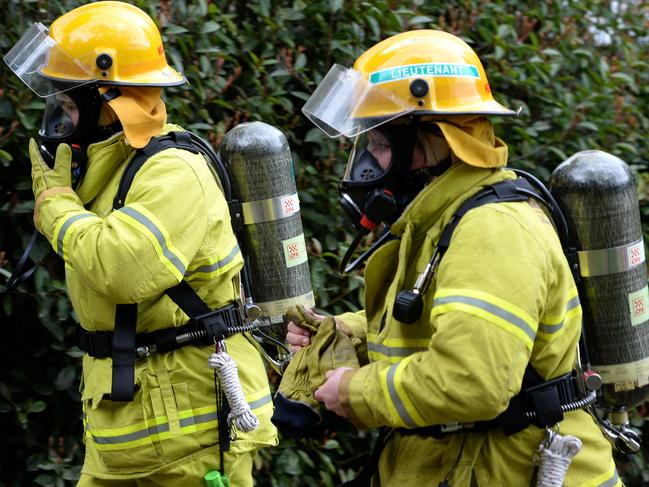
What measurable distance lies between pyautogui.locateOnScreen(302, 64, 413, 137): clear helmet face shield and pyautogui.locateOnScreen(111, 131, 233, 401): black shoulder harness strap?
69 cm

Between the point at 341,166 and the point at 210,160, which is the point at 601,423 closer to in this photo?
the point at 210,160

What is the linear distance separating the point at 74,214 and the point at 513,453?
5.03ft

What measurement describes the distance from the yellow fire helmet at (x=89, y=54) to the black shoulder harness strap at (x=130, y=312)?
253mm

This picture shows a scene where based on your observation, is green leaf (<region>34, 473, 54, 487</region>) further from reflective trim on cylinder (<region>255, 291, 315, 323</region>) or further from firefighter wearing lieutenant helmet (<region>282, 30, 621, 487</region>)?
firefighter wearing lieutenant helmet (<region>282, 30, 621, 487</region>)

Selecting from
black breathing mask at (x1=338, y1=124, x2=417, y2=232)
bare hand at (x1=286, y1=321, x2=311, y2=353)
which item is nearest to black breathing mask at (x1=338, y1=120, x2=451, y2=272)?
black breathing mask at (x1=338, y1=124, x2=417, y2=232)

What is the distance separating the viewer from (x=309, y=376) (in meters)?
2.66

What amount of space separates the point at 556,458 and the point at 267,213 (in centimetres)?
161

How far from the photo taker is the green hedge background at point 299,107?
14.0ft

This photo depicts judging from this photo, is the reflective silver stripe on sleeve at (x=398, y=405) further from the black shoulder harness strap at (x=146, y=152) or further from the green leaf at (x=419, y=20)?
the green leaf at (x=419, y=20)

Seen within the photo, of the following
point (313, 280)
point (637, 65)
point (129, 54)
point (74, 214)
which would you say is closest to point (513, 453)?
point (74, 214)

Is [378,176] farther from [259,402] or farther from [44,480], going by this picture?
[44,480]

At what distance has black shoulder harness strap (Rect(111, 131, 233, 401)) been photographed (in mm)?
3158

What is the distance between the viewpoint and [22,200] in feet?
14.1

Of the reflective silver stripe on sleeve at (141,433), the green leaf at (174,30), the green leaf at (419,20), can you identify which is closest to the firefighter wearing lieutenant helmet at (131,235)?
the reflective silver stripe on sleeve at (141,433)
